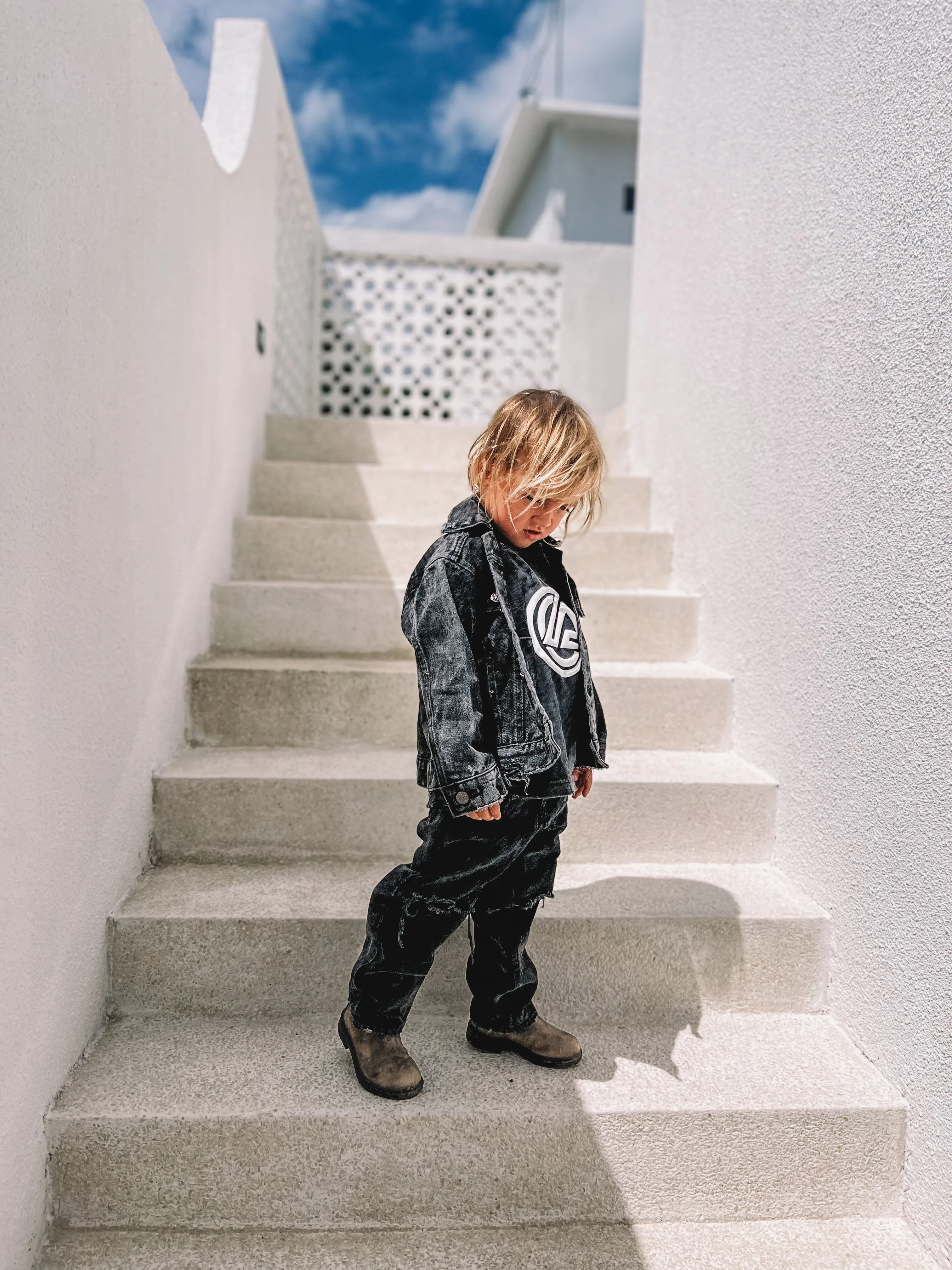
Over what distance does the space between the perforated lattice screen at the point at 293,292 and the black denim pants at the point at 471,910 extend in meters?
2.87

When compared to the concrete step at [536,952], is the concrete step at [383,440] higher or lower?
higher

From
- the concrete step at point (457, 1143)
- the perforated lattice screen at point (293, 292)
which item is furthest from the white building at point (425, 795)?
the perforated lattice screen at point (293, 292)

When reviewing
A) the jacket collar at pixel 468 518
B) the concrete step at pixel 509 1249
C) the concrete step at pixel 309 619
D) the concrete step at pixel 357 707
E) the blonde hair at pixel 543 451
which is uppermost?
the blonde hair at pixel 543 451

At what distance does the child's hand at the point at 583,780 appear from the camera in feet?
5.32

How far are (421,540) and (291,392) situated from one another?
5.89ft

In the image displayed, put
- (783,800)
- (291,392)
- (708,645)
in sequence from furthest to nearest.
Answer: (291,392) → (708,645) → (783,800)

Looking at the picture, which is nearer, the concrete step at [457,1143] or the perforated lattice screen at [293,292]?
the concrete step at [457,1143]

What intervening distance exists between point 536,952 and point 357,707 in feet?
2.87

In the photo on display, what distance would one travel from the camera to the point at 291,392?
432 cm

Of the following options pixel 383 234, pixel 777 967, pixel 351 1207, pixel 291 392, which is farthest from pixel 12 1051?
pixel 383 234

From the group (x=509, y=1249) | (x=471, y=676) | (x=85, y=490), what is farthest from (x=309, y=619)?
(x=509, y=1249)

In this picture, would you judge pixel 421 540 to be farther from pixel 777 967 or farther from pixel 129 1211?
pixel 129 1211

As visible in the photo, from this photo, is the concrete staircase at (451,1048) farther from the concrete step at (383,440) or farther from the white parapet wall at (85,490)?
the concrete step at (383,440)

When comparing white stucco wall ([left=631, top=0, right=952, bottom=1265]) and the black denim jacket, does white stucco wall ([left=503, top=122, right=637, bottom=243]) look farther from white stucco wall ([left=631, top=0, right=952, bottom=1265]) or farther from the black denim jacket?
the black denim jacket
